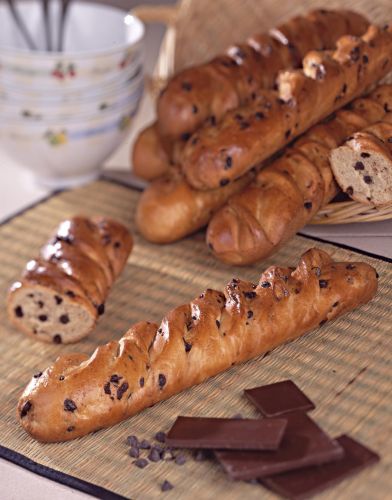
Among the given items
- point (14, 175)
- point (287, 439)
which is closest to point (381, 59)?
point (287, 439)

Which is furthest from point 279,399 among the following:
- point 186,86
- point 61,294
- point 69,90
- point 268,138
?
point 69,90

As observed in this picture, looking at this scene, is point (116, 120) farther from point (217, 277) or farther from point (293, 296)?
point (293, 296)

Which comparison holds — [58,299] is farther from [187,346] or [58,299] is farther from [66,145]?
[66,145]

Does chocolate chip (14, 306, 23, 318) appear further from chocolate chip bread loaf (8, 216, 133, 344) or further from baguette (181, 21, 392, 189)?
baguette (181, 21, 392, 189)

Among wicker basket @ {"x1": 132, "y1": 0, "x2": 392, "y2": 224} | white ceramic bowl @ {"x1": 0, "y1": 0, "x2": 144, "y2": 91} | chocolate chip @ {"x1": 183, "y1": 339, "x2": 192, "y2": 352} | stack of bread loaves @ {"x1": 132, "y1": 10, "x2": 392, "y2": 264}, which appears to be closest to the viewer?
chocolate chip @ {"x1": 183, "y1": 339, "x2": 192, "y2": 352}

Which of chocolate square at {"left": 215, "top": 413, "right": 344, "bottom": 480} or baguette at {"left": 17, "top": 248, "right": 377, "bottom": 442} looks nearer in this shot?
chocolate square at {"left": 215, "top": 413, "right": 344, "bottom": 480}

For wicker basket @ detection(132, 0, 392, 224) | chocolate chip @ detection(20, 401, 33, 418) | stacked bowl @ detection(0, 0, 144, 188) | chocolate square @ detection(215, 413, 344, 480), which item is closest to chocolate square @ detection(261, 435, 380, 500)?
chocolate square @ detection(215, 413, 344, 480)
